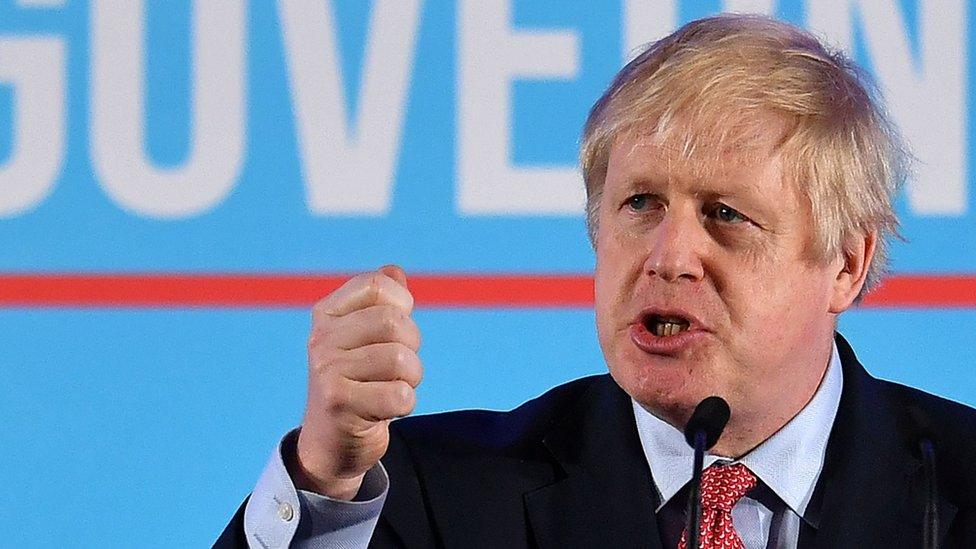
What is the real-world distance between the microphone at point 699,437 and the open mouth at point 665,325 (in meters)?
0.21

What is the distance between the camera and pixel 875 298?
2.18 m

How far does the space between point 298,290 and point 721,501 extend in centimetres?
73

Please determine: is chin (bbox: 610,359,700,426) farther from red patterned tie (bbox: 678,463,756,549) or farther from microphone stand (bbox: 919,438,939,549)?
microphone stand (bbox: 919,438,939,549)

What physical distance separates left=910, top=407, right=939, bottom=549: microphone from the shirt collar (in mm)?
113

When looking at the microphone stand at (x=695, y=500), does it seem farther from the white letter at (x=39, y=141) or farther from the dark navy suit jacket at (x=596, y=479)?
the white letter at (x=39, y=141)

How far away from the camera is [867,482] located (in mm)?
1769

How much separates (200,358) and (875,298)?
0.92 m

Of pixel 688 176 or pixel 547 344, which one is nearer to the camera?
pixel 688 176

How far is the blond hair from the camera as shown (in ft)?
5.63

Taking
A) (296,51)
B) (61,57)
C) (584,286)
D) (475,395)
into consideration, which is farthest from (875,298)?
(61,57)

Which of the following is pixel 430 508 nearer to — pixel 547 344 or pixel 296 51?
pixel 547 344

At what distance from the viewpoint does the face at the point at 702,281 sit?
1666mm

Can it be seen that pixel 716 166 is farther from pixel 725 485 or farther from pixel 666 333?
pixel 725 485

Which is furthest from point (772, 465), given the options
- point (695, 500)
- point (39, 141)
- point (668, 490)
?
point (39, 141)
